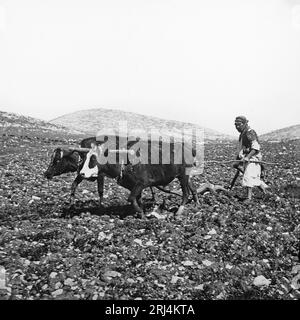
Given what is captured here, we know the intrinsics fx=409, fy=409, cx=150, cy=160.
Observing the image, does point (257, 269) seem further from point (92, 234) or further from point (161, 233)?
point (92, 234)

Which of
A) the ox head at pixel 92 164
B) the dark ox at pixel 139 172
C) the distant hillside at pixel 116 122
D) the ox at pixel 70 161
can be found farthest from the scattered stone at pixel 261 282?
the distant hillside at pixel 116 122

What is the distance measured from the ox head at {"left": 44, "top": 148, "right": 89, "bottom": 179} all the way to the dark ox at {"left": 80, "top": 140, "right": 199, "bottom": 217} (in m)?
0.68

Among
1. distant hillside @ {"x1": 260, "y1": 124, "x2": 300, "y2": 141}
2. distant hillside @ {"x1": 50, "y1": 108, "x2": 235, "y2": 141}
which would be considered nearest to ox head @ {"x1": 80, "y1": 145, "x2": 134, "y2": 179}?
distant hillside @ {"x1": 260, "y1": 124, "x2": 300, "y2": 141}

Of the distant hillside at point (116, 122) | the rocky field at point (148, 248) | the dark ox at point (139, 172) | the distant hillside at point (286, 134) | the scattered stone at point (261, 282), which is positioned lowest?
the scattered stone at point (261, 282)

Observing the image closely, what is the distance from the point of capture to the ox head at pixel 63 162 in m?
12.4

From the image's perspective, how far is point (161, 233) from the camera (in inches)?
401

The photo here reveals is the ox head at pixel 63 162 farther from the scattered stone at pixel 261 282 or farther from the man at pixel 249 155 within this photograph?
the scattered stone at pixel 261 282

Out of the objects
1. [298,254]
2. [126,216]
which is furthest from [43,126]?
[298,254]

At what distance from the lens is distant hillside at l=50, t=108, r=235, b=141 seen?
5350 centimetres

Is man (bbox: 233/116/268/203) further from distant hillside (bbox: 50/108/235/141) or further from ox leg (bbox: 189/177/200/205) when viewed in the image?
distant hillside (bbox: 50/108/235/141)

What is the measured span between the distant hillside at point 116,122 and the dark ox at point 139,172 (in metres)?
38.8

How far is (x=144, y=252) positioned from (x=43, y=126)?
38.3m
